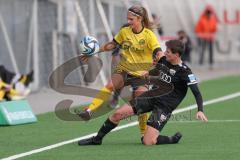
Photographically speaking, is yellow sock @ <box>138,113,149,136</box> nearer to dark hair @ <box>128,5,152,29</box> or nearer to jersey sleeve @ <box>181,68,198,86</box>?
jersey sleeve @ <box>181,68,198,86</box>

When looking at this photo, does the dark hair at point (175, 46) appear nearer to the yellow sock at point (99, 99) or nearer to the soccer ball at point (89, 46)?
the soccer ball at point (89, 46)

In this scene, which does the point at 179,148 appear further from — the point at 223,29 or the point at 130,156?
the point at 223,29

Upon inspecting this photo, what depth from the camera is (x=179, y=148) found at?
12.1 meters

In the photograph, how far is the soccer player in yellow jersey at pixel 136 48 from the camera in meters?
13.1

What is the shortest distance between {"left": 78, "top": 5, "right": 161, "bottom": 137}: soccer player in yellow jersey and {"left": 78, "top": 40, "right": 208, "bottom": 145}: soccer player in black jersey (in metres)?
0.45

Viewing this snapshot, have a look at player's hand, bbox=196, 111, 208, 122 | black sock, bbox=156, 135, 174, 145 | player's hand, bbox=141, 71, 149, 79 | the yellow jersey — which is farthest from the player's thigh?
player's hand, bbox=196, 111, 208, 122

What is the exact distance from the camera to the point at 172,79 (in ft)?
41.1

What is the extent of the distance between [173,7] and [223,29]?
1892 mm

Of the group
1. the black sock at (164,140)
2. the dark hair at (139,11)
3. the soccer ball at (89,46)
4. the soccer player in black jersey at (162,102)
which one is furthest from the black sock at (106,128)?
the dark hair at (139,11)

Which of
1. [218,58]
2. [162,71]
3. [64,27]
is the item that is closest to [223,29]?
[218,58]

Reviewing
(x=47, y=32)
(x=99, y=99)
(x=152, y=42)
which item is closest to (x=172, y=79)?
(x=152, y=42)

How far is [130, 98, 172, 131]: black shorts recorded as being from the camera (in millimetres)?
12562

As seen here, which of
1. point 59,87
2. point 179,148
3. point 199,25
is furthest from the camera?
point 199,25

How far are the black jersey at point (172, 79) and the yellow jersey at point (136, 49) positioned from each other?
0.60 m
